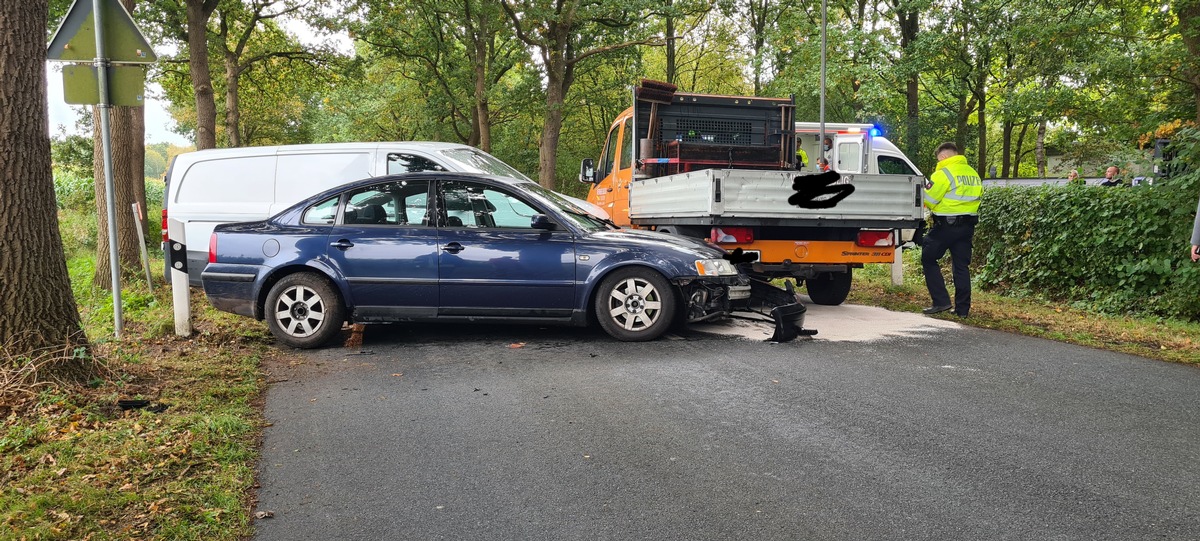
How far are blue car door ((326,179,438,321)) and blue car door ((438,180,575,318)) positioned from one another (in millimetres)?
136

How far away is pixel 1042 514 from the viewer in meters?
3.44

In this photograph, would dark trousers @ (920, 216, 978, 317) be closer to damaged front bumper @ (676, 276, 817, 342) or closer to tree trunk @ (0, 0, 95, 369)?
damaged front bumper @ (676, 276, 817, 342)

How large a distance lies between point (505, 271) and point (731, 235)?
2771 mm

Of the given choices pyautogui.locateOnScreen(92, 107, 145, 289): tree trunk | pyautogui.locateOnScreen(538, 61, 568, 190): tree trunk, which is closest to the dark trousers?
pyautogui.locateOnScreen(92, 107, 145, 289): tree trunk

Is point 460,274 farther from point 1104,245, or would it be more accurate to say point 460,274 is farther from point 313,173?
point 1104,245

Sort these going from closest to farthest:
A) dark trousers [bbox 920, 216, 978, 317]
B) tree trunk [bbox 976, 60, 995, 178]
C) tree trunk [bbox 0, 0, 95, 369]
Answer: tree trunk [bbox 0, 0, 95, 369] < dark trousers [bbox 920, 216, 978, 317] < tree trunk [bbox 976, 60, 995, 178]

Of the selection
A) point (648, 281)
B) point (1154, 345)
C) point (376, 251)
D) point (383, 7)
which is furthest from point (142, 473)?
point (383, 7)

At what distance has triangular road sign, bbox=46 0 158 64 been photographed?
21.4 ft

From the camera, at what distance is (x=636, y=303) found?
7.43m

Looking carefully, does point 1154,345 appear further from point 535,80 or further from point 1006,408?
point 535,80

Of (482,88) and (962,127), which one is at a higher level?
(482,88)

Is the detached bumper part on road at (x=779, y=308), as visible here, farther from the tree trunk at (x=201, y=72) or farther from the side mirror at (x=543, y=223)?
the tree trunk at (x=201, y=72)

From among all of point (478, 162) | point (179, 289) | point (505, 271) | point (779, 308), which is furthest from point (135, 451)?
point (478, 162)

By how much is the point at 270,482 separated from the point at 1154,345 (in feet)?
24.7
